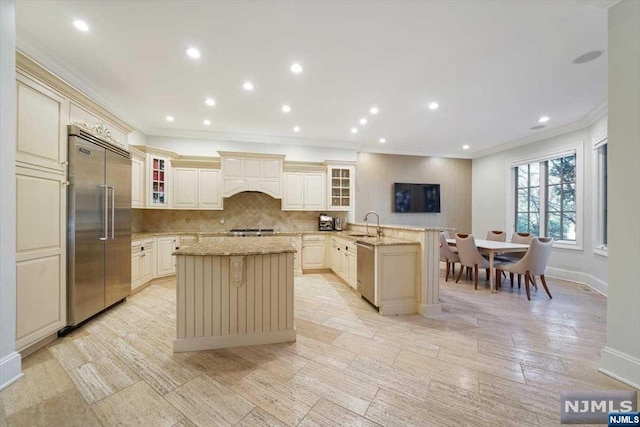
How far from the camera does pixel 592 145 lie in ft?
13.8

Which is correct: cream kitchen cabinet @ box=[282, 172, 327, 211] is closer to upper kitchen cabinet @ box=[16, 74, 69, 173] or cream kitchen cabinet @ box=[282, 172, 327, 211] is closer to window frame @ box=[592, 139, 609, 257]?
upper kitchen cabinet @ box=[16, 74, 69, 173]

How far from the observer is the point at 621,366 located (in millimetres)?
1757

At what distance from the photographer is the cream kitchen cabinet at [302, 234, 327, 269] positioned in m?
4.91

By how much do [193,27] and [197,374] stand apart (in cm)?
302

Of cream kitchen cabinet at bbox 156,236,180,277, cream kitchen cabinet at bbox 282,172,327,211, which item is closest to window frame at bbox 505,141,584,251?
cream kitchen cabinet at bbox 282,172,327,211

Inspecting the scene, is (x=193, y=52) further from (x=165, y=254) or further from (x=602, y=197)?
(x=602, y=197)

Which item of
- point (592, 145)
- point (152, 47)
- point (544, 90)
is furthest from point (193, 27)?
point (592, 145)

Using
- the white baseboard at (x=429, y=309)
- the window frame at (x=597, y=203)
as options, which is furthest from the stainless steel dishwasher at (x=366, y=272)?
the window frame at (x=597, y=203)

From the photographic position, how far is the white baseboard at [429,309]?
2961 mm

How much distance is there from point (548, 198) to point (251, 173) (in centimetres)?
640

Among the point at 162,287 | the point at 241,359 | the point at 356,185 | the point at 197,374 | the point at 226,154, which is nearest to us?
the point at 197,374

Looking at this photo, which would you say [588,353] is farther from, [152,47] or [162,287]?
[162,287]

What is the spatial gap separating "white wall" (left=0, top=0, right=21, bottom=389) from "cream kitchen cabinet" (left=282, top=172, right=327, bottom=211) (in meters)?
→ 3.66

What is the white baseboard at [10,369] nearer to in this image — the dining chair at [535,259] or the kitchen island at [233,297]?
the kitchen island at [233,297]
